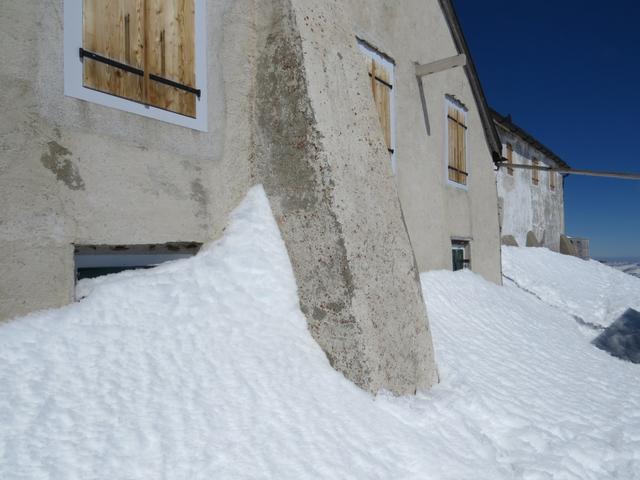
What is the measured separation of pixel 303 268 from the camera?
3.48 m

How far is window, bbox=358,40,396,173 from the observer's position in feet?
19.7

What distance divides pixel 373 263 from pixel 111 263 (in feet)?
6.26

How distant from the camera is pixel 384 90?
20.5 feet

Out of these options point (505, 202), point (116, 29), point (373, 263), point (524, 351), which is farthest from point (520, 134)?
point (116, 29)

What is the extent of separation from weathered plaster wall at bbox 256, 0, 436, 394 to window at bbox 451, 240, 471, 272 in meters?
4.42

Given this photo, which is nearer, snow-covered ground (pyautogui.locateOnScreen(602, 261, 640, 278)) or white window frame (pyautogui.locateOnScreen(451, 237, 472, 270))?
white window frame (pyautogui.locateOnScreen(451, 237, 472, 270))

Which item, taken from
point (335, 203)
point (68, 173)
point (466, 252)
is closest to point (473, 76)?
point (466, 252)

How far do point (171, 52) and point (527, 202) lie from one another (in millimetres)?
15729

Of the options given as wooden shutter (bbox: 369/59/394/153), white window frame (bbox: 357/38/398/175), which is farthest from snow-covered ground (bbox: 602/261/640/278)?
wooden shutter (bbox: 369/59/394/153)

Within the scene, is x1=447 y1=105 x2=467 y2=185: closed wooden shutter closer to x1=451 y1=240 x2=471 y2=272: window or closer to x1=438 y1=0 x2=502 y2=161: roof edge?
x1=438 y1=0 x2=502 y2=161: roof edge

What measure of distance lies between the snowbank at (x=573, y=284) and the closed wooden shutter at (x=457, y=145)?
16.2ft

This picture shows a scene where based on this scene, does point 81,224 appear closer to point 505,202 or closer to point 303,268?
point 303,268

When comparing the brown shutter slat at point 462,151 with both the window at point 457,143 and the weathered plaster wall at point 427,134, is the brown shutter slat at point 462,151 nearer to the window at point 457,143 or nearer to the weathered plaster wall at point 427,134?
the window at point 457,143

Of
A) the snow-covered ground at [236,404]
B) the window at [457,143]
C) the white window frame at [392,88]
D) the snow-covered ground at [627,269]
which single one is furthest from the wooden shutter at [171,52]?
the snow-covered ground at [627,269]
